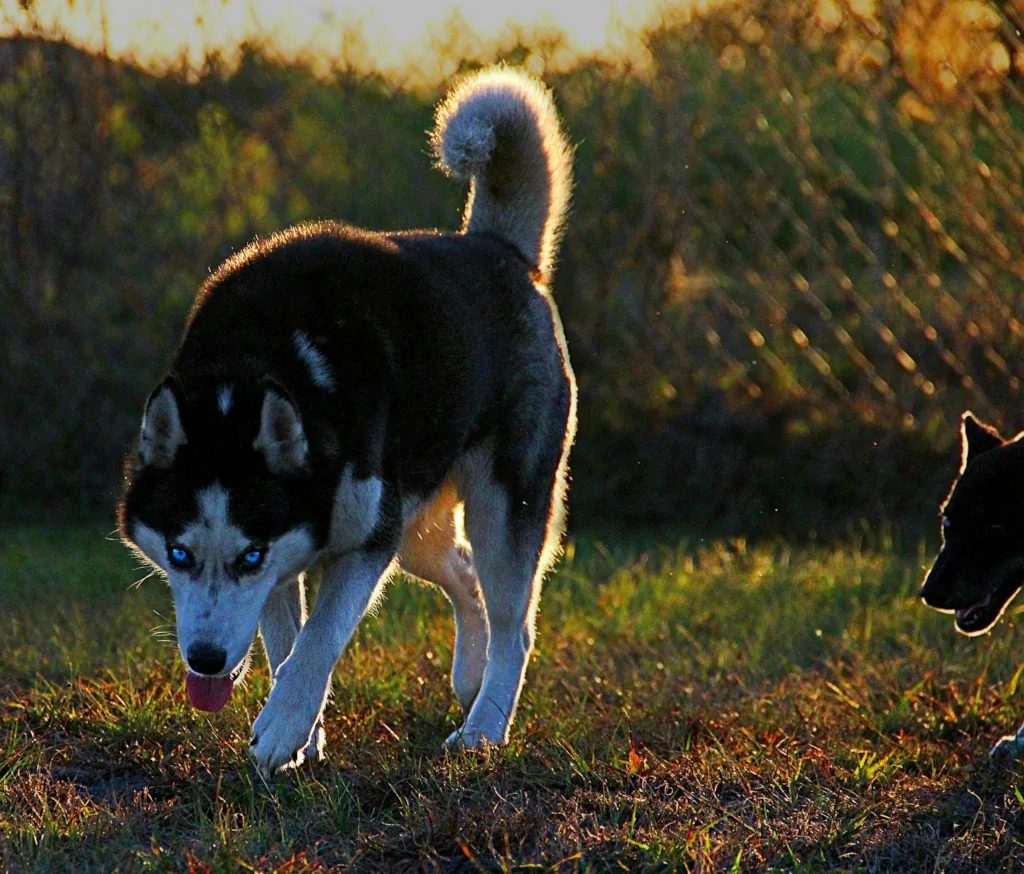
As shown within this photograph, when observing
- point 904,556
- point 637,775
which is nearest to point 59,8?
point 904,556

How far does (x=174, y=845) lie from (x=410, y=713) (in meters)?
1.27

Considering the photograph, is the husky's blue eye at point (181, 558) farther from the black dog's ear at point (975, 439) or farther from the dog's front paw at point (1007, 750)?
the black dog's ear at point (975, 439)

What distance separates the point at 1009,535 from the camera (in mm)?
4242

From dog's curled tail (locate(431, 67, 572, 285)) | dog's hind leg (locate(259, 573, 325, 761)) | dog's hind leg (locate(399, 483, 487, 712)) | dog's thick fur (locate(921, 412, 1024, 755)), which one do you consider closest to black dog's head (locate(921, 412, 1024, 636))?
dog's thick fur (locate(921, 412, 1024, 755))

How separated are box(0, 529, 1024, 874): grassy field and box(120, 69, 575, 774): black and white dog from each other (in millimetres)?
214

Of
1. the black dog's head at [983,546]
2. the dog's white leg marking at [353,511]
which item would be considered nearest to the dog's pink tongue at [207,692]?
the dog's white leg marking at [353,511]

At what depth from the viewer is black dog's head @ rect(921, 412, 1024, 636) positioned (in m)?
4.25

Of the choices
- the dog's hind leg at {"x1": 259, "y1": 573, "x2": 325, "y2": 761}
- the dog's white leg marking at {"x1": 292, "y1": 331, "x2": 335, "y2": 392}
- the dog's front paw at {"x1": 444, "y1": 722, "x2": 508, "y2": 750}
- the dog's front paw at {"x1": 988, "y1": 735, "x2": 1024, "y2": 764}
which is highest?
the dog's white leg marking at {"x1": 292, "y1": 331, "x2": 335, "y2": 392}

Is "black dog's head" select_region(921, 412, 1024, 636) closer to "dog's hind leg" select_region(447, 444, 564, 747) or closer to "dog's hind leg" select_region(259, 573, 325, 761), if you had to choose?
"dog's hind leg" select_region(447, 444, 564, 747)

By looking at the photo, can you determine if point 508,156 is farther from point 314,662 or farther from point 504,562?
point 314,662

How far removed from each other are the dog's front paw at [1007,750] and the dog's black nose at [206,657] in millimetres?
1968

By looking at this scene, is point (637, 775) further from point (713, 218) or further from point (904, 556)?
point (713, 218)

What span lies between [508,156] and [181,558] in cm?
181

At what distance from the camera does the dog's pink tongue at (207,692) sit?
11.1 feet
